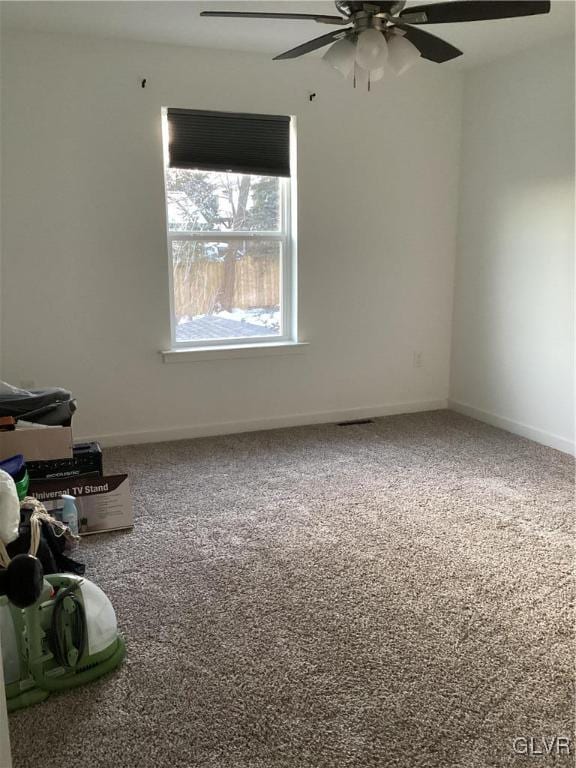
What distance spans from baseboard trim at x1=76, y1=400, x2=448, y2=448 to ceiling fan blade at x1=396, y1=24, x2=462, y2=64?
8.40 ft

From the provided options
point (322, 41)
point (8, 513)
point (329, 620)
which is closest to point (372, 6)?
point (322, 41)

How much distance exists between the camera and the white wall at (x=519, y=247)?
3.74 m

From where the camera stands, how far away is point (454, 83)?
14.3 ft

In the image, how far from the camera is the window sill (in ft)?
13.1

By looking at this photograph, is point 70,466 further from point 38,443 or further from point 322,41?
point 322,41

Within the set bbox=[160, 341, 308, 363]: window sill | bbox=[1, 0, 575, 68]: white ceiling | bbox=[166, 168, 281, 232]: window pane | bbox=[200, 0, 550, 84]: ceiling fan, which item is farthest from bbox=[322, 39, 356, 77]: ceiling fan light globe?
bbox=[160, 341, 308, 363]: window sill

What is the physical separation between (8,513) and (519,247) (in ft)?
11.6

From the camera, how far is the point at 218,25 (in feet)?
10.9

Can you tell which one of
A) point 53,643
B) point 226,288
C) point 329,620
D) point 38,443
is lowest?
point 329,620

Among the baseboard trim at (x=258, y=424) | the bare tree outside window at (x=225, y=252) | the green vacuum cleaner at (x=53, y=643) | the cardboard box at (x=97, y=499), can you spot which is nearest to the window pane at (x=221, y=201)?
the bare tree outside window at (x=225, y=252)

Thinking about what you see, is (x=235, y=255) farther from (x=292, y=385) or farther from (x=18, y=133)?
(x=18, y=133)

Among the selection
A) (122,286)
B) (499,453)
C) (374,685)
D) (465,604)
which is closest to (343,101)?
(122,286)

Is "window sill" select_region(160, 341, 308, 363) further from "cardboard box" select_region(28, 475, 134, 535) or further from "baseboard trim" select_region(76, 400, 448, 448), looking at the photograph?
"cardboard box" select_region(28, 475, 134, 535)

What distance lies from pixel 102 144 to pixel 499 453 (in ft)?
10.0
